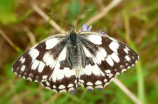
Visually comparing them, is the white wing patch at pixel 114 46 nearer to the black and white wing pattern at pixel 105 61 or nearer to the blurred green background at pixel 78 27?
the black and white wing pattern at pixel 105 61

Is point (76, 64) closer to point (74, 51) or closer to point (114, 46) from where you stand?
point (74, 51)

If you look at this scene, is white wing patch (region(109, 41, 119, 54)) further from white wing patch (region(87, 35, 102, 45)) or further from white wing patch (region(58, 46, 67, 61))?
white wing patch (region(58, 46, 67, 61))

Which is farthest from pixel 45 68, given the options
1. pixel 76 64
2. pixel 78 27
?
pixel 78 27

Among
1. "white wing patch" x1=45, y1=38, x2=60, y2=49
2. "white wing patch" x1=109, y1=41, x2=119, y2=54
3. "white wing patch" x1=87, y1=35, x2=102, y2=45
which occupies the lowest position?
"white wing patch" x1=109, y1=41, x2=119, y2=54

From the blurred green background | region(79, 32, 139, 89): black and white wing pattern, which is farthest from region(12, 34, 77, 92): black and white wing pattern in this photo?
the blurred green background

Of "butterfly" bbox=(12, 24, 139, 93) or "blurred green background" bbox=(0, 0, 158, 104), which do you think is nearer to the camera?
"butterfly" bbox=(12, 24, 139, 93)

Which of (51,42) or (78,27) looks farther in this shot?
(78,27)

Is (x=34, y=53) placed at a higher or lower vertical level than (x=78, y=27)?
lower

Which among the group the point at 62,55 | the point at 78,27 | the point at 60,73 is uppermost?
the point at 78,27
